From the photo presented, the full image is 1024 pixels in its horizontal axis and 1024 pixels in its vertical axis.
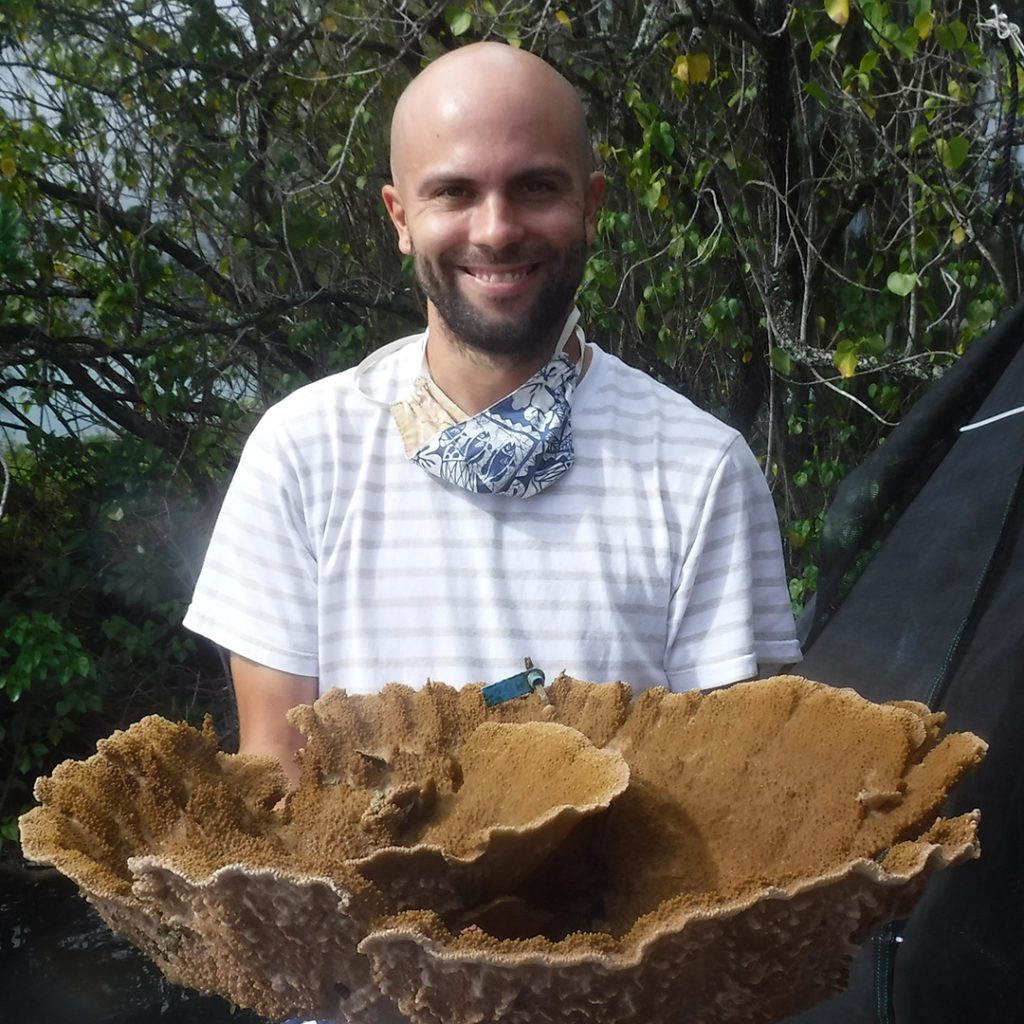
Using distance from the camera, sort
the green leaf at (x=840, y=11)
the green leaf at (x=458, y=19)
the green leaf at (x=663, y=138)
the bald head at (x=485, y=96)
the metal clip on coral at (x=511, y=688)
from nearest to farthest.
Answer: the metal clip on coral at (x=511, y=688), the bald head at (x=485, y=96), the green leaf at (x=840, y=11), the green leaf at (x=458, y=19), the green leaf at (x=663, y=138)

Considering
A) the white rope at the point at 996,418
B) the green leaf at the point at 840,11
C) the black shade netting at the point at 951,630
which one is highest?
the green leaf at the point at 840,11

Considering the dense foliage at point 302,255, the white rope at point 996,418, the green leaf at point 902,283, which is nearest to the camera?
the white rope at point 996,418

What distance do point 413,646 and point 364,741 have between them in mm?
305

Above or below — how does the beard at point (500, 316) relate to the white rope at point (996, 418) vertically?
above

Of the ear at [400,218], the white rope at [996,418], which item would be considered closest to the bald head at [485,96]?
the ear at [400,218]

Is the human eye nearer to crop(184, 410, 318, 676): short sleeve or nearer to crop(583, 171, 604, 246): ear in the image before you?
crop(583, 171, 604, 246): ear

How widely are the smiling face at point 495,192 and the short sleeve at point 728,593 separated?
404mm

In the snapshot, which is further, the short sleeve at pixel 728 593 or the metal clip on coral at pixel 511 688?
the short sleeve at pixel 728 593

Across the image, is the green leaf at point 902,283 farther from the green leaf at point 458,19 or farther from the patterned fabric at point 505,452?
the patterned fabric at point 505,452

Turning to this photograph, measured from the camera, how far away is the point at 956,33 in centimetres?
280

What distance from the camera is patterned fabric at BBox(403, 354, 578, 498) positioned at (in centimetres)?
151

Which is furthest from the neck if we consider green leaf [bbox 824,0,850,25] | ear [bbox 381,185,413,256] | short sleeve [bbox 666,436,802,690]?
green leaf [bbox 824,0,850,25]

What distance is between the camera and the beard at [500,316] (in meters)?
1.52

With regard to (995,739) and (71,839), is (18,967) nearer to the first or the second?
(71,839)
